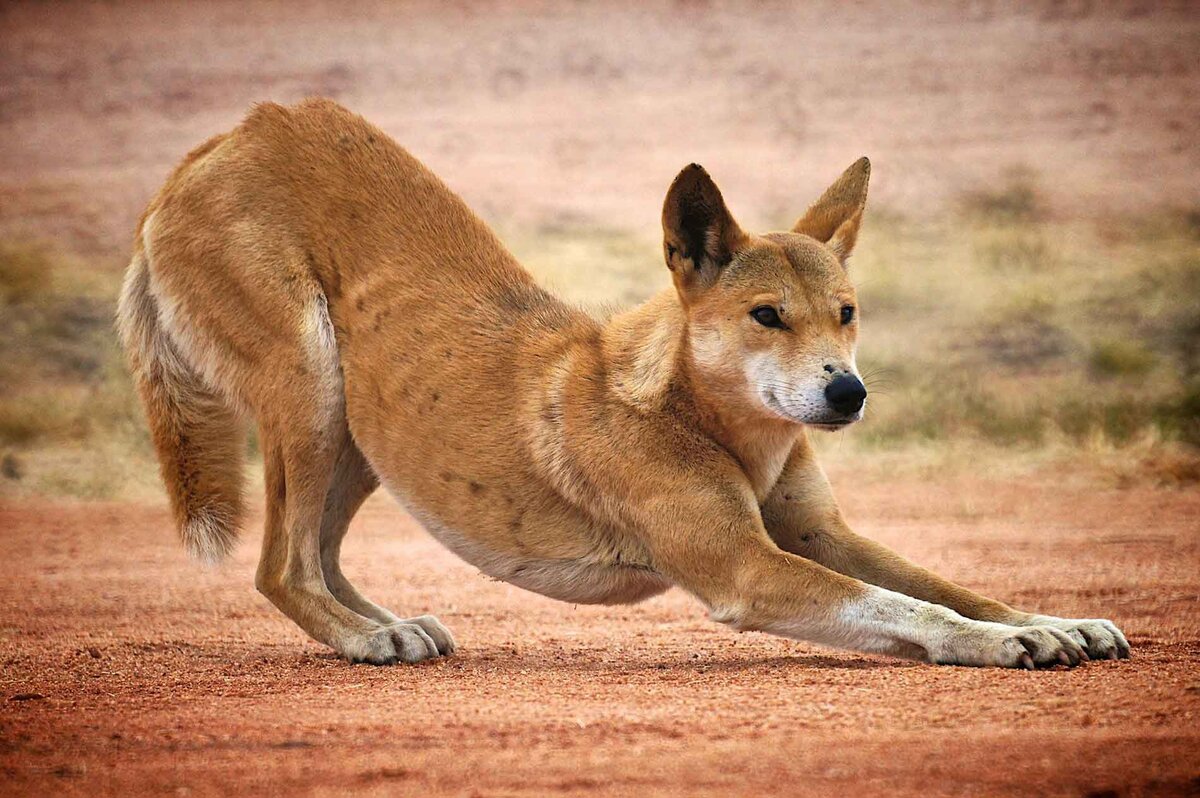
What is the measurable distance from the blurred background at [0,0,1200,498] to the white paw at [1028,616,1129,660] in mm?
5476

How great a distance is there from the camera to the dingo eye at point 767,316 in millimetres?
4926

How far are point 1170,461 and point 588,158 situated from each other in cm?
1053

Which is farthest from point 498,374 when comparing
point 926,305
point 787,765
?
point 926,305

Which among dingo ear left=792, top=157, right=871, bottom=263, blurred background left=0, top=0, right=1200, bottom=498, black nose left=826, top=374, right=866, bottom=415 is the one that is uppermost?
blurred background left=0, top=0, right=1200, bottom=498

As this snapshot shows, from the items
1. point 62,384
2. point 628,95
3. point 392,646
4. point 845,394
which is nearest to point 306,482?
point 392,646

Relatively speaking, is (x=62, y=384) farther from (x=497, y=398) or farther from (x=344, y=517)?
(x=497, y=398)

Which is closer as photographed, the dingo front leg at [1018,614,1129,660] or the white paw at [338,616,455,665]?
the dingo front leg at [1018,614,1129,660]

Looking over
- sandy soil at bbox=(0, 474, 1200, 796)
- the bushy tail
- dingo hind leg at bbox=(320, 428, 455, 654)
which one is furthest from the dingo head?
the bushy tail

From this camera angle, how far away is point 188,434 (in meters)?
5.80

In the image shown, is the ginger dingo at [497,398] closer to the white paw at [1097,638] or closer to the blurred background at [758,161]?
the white paw at [1097,638]

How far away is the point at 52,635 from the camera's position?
6.17m

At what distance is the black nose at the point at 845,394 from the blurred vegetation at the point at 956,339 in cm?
607

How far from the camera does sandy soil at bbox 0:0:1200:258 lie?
1792 cm

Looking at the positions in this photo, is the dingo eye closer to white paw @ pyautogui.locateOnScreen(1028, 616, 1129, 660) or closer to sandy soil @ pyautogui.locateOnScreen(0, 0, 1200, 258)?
white paw @ pyautogui.locateOnScreen(1028, 616, 1129, 660)
